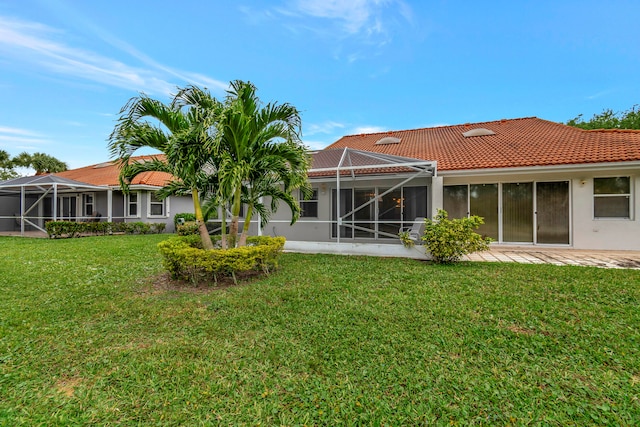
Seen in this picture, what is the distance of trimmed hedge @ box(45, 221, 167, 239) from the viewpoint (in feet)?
47.7

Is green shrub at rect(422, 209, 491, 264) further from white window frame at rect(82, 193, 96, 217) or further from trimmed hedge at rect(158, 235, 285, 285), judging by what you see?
white window frame at rect(82, 193, 96, 217)

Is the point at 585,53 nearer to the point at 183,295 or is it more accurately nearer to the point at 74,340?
the point at 183,295

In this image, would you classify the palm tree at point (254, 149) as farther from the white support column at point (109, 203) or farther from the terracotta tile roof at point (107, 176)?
the white support column at point (109, 203)

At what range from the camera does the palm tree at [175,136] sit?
5.66 metres

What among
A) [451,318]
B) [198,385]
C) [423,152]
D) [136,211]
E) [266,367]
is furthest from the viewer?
[136,211]

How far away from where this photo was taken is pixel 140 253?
989 centimetres

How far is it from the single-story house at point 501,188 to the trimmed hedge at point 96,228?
29.0 ft

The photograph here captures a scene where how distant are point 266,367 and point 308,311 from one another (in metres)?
1.53

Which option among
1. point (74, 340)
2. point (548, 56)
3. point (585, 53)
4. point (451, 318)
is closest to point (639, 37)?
point (585, 53)

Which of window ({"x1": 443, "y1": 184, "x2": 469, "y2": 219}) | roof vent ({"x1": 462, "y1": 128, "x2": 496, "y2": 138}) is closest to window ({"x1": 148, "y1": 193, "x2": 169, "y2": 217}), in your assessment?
window ({"x1": 443, "y1": 184, "x2": 469, "y2": 219})

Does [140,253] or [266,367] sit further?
[140,253]

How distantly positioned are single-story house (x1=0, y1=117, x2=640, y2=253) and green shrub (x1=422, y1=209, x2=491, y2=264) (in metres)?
1.55

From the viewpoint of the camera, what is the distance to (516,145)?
38.7 ft

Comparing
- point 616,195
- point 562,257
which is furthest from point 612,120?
point 562,257
